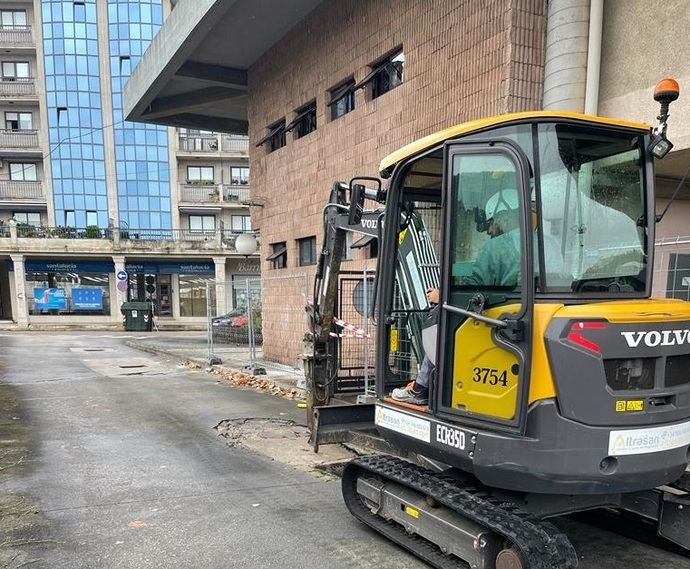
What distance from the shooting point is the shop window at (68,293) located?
1286 inches

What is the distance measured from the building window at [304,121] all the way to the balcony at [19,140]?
107ft

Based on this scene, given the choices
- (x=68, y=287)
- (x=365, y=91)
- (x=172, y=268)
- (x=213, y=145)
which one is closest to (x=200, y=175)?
(x=213, y=145)

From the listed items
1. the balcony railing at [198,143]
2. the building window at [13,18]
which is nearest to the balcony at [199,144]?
the balcony railing at [198,143]

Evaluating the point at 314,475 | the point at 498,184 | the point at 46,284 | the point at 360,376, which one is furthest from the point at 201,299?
the point at 498,184

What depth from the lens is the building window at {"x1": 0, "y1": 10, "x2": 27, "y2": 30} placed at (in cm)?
3791

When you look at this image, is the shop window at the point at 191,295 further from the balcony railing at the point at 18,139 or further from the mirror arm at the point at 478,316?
the mirror arm at the point at 478,316

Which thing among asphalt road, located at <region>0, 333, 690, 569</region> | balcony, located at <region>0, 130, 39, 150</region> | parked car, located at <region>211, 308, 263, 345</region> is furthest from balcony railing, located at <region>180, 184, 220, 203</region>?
asphalt road, located at <region>0, 333, 690, 569</region>

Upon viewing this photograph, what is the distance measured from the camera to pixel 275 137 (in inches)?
567

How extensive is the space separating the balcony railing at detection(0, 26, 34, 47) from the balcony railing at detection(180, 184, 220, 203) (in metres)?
14.7

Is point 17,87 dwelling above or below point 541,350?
above

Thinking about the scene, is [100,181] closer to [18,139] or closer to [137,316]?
[18,139]

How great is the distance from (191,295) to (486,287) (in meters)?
34.7

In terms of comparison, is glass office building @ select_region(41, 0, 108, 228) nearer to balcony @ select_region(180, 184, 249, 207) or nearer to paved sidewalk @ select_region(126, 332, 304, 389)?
balcony @ select_region(180, 184, 249, 207)

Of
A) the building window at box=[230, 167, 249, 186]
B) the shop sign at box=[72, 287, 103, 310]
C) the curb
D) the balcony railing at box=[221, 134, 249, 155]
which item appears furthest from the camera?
the building window at box=[230, 167, 249, 186]
